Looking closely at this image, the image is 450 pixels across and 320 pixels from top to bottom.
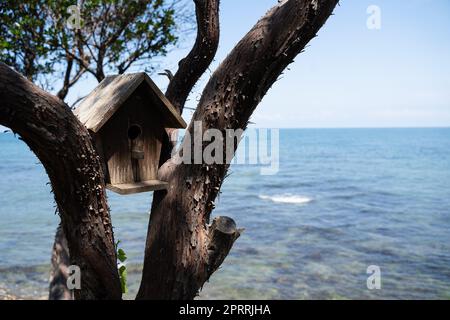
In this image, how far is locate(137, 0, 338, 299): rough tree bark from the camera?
282 centimetres

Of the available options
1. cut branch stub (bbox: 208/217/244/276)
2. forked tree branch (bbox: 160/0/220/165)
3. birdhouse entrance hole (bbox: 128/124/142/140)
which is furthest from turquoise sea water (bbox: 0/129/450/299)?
cut branch stub (bbox: 208/217/244/276)

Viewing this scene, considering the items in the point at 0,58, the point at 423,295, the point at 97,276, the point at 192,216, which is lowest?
the point at 423,295

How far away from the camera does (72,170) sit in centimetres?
252

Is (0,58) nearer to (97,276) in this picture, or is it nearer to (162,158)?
(162,158)

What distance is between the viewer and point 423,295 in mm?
12117

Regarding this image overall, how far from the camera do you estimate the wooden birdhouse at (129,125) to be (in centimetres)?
304

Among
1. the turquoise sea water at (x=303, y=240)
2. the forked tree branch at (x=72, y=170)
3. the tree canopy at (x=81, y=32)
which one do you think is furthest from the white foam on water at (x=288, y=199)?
the forked tree branch at (x=72, y=170)

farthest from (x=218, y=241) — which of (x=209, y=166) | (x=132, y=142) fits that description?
(x=132, y=142)

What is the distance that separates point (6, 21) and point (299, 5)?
5.51m

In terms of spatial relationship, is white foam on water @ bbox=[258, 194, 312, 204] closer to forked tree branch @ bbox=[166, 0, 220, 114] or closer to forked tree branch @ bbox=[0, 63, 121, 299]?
forked tree branch @ bbox=[166, 0, 220, 114]

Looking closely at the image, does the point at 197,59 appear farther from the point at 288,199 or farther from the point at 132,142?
the point at 288,199

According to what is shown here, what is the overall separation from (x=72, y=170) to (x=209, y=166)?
885 mm

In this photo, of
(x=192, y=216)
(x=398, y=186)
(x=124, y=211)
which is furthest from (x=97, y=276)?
(x=398, y=186)

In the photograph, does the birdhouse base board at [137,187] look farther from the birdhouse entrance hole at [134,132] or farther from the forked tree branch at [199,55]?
the forked tree branch at [199,55]
